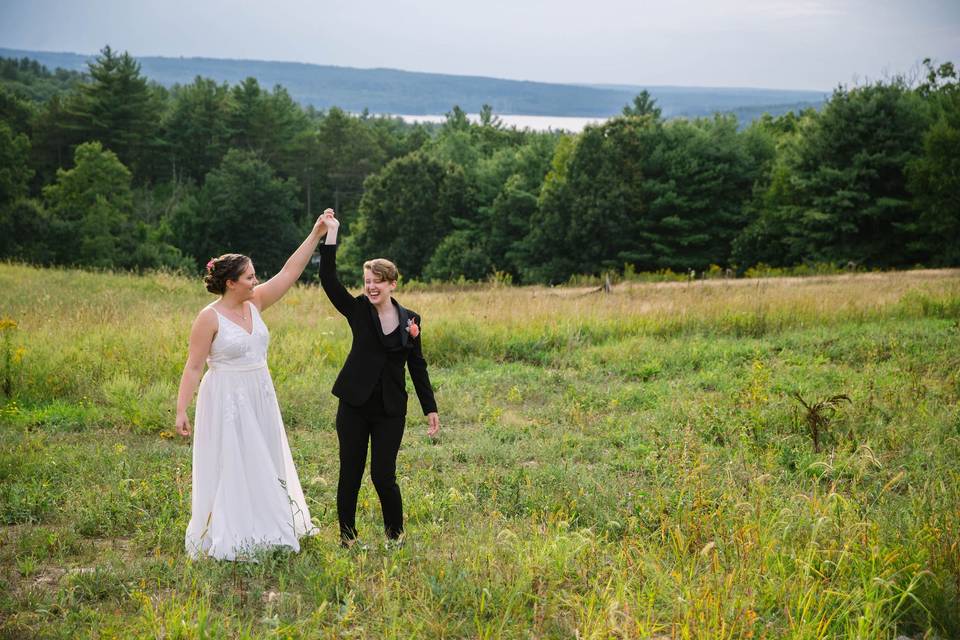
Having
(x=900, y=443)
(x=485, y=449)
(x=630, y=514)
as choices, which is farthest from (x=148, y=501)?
(x=900, y=443)

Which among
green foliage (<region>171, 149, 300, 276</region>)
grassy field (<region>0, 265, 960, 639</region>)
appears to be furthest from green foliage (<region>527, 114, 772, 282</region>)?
grassy field (<region>0, 265, 960, 639</region>)

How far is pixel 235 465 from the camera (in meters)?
Answer: 5.36

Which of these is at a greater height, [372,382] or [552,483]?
[372,382]

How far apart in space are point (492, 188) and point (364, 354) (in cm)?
5791

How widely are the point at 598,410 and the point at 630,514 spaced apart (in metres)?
3.67

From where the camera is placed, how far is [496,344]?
12828 millimetres

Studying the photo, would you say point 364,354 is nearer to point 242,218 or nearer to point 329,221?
point 329,221

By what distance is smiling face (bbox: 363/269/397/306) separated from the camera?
17.4 feet

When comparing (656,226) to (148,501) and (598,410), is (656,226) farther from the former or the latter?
(148,501)

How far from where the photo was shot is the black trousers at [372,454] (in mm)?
5320

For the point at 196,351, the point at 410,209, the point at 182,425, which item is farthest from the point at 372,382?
the point at 410,209

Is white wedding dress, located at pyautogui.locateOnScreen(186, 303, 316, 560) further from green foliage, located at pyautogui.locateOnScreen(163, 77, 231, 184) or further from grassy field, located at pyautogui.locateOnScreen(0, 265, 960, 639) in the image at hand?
green foliage, located at pyautogui.locateOnScreen(163, 77, 231, 184)

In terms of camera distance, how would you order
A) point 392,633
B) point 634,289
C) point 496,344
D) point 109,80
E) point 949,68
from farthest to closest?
1. point 109,80
2. point 949,68
3. point 634,289
4. point 496,344
5. point 392,633

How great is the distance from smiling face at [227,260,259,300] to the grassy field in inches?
68.4
